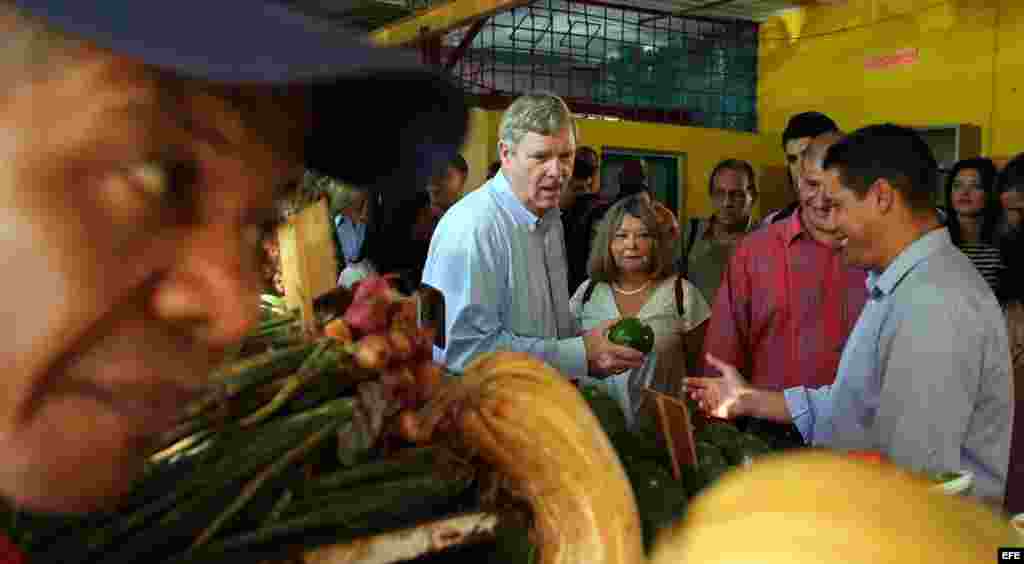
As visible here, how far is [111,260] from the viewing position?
15.4 inches

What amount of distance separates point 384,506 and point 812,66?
1143 cm

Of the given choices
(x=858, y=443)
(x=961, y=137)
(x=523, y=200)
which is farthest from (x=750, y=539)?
(x=961, y=137)

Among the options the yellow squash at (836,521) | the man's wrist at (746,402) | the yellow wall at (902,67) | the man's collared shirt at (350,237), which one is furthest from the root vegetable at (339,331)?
the yellow wall at (902,67)

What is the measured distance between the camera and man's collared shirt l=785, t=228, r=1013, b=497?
2.04 metres

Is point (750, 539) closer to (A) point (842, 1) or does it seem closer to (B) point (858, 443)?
(B) point (858, 443)

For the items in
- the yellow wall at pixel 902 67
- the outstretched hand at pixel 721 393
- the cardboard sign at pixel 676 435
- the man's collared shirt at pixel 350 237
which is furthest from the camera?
the yellow wall at pixel 902 67

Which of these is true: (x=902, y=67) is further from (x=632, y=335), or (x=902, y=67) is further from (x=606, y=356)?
(x=606, y=356)

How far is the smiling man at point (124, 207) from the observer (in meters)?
0.37

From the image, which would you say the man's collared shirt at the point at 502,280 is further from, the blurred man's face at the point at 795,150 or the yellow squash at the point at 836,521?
the yellow squash at the point at 836,521

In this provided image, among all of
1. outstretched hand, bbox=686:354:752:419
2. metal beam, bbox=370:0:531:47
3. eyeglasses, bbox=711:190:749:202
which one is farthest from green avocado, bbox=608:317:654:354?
metal beam, bbox=370:0:531:47

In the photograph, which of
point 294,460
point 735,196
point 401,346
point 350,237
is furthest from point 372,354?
point 735,196

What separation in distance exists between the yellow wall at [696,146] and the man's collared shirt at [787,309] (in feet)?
17.0

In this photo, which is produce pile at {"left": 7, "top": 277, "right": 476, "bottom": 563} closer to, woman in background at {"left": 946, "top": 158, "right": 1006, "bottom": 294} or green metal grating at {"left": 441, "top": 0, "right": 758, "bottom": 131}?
woman in background at {"left": 946, "top": 158, "right": 1006, "bottom": 294}

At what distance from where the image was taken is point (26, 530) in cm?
Answer: 77
